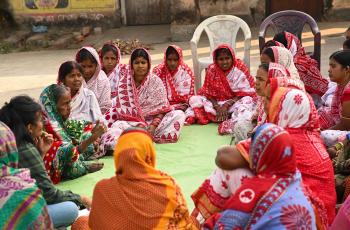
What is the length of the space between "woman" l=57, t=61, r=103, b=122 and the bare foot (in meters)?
0.48

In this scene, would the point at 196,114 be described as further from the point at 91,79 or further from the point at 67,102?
the point at 67,102

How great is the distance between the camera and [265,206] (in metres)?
2.33

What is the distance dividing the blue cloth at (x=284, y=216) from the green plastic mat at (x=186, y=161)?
4.86 feet

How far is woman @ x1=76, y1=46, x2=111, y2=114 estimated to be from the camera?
208 inches

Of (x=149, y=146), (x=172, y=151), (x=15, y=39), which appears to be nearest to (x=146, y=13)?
(x=15, y=39)

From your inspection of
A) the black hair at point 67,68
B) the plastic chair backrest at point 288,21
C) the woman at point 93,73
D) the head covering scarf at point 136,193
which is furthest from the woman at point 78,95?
the plastic chair backrest at point 288,21

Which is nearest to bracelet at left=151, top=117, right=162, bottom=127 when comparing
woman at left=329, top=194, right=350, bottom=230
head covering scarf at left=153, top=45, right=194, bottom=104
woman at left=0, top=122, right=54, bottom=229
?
head covering scarf at left=153, top=45, right=194, bottom=104

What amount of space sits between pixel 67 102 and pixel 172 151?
4.05 feet

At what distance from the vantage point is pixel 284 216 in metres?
2.32

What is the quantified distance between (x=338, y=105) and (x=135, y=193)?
281 cm

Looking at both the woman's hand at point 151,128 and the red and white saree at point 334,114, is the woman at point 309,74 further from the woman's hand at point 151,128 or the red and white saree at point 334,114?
the woman's hand at point 151,128

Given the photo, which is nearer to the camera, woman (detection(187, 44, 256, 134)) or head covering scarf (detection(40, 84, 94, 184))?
head covering scarf (detection(40, 84, 94, 184))

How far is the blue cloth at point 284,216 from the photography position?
2.32 metres

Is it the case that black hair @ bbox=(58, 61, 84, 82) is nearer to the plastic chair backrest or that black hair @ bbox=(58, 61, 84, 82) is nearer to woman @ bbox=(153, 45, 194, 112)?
woman @ bbox=(153, 45, 194, 112)
